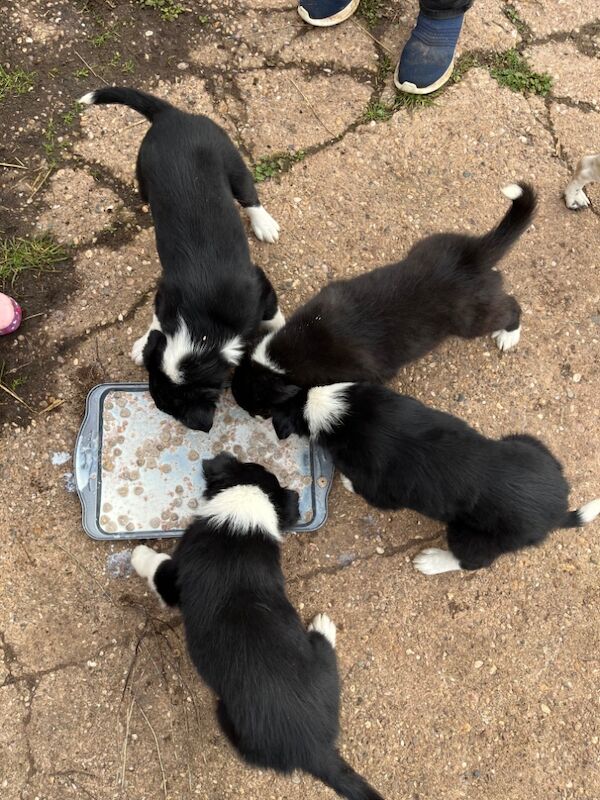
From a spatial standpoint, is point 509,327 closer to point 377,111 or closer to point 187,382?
point 377,111

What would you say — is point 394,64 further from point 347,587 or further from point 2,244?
point 347,587

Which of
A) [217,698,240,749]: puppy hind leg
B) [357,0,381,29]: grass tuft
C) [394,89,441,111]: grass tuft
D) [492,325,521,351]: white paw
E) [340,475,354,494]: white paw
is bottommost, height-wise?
[217,698,240,749]: puppy hind leg

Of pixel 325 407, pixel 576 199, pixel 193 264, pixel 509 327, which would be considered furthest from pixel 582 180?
pixel 193 264

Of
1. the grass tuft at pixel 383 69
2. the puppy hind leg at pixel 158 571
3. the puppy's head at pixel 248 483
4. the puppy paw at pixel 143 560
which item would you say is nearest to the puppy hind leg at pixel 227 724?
the puppy hind leg at pixel 158 571

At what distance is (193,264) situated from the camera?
2383mm

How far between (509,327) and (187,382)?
1.62 meters

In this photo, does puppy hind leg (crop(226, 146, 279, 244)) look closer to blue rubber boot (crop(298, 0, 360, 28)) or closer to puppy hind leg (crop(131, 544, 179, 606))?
blue rubber boot (crop(298, 0, 360, 28))

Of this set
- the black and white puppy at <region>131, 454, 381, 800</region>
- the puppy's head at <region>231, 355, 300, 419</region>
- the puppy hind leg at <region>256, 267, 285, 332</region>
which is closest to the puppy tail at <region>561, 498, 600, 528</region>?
the black and white puppy at <region>131, 454, 381, 800</region>

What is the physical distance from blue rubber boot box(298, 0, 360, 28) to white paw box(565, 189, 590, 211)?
160 cm

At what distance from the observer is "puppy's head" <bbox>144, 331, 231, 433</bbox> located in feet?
7.82

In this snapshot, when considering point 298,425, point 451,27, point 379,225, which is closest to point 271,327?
point 298,425

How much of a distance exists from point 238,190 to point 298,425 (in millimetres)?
1152

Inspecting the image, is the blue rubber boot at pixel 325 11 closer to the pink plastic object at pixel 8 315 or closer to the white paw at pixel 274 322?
the white paw at pixel 274 322

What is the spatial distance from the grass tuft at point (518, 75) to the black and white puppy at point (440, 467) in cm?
214
